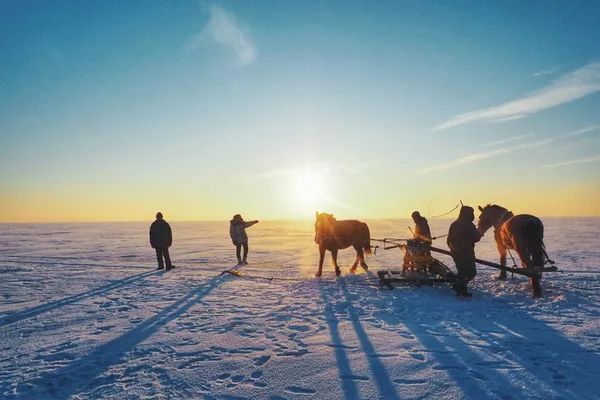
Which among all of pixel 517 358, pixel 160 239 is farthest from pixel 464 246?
pixel 160 239

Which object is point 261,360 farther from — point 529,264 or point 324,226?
point 324,226

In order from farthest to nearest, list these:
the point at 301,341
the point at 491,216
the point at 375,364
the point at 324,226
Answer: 1. the point at 324,226
2. the point at 491,216
3. the point at 301,341
4. the point at 375,364

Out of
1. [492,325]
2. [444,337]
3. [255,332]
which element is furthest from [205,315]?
[492,325]

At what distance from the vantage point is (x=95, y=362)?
489cm

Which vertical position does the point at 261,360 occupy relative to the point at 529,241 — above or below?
below

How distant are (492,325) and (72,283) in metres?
11.3

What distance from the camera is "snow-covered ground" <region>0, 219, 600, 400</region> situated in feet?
13.4

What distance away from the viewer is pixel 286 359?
193 inches

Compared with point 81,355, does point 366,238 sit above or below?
above

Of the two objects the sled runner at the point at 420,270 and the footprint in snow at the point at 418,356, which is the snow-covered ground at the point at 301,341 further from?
the sled runner at the point at 420,270

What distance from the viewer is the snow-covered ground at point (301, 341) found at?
4.10 m

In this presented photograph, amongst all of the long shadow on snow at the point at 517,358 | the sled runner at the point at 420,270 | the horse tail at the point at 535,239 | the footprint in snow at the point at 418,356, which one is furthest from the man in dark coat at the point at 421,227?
the footprint in snow at the point at 418,356

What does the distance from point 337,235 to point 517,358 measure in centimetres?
791

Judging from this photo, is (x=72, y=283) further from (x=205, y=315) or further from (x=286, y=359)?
(x=286, y=359)
